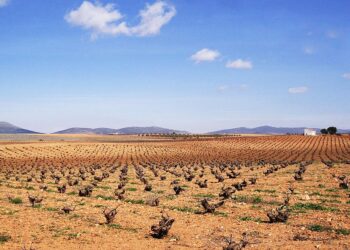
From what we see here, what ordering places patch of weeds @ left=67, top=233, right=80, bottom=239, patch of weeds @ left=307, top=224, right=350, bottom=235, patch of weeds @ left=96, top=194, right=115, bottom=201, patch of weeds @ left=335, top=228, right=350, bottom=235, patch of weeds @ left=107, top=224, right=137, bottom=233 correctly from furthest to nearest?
patch of weeds @ left=96, top=194, right=115, bottom=201, patch of weeds @ left=107, top=224, right=137, bottom=233, patch of weeds @ left=307, top=224, right=350, bottom=235, patch of weeds @ left=335, top=228, right=350, bottom=235, patch of weeds @ left=67, top=233, right=80, bottom=239

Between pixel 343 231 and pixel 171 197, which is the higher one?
pixel 343 231

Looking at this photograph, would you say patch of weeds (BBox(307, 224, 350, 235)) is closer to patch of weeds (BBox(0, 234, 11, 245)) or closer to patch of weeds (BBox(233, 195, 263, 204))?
patch of weeds (BBox(233, 195, 263, 204))

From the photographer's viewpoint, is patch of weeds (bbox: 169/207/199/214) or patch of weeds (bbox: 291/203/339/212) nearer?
patch of weeds (bbox: 169/207/199/214)

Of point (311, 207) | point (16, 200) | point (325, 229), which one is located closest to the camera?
point (325, 229)

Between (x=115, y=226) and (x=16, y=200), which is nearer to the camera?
(x=115, y=226)

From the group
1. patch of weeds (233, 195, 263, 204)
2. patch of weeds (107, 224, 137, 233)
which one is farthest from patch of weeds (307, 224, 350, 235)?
patch of weeds (107, 224, 137, 233)

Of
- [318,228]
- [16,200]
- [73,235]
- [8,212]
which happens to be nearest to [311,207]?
[318,228]

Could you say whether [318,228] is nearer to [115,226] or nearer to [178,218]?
[178,218]

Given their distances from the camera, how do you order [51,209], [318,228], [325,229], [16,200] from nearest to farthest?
[325,229], [318,228], [51,209], [16,200]

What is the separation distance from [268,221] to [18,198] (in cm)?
1261

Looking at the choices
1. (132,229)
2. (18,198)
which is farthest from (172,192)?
(132,229)

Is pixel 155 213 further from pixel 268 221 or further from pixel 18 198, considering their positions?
pixel 18 198

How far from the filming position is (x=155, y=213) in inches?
697

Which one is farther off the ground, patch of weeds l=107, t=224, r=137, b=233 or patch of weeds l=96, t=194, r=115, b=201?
patch of weeds l=107, t=224, r=137, b=233
